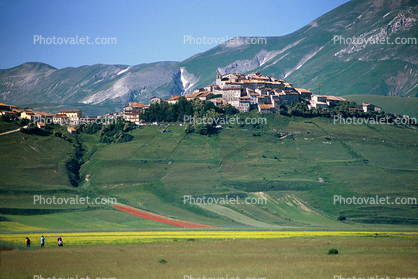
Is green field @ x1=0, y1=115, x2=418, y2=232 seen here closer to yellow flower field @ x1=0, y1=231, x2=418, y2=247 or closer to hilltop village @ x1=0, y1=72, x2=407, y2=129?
hilltop village @ x1=0, y1=72, x2=407, y2=129

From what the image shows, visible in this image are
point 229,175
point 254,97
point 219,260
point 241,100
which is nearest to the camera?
point 219,260

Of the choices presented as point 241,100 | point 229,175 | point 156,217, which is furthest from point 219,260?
point 241,100

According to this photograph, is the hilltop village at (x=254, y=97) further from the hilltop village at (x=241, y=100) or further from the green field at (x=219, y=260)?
the green field at (x=219, y=260)

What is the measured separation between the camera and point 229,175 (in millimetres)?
111688

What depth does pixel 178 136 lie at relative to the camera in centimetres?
13588

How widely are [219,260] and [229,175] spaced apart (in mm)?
70113

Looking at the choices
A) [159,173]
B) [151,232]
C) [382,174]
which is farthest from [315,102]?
[151,232]

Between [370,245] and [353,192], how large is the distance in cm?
5374

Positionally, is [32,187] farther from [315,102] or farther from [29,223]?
[315,102]

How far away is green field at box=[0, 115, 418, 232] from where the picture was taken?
86.5 metres

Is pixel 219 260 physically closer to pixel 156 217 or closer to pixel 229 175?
pixel 156 217

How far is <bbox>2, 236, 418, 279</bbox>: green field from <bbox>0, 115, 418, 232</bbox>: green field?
25.8 meters

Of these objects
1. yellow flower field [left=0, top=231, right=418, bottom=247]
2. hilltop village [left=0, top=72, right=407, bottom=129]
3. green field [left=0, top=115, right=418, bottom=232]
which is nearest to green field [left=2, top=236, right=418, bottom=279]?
yellow flower field [left=0, top=231, right=418, bottom=247]

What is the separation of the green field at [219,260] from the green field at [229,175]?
25.8 metres
